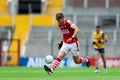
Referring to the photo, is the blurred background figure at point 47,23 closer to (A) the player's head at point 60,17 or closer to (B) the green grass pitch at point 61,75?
(B) the green grass pitch at point 61,75

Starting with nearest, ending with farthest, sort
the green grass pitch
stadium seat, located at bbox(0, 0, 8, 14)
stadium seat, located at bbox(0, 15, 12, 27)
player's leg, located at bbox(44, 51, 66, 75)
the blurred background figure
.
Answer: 1. player's leg, located at bbox(44, 51, 66, 75)
2. the green grass pitch
3. the blurred background figure
4. stadium seat, located at bbox(0, 15, 12, 27)
5. stadium seat, located at bbox(0, 0, 8, 14)

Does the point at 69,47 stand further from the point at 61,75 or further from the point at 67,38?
the point at 61,75

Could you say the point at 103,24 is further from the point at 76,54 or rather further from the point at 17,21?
the point at 76,54

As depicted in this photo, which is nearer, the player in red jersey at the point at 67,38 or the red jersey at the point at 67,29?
the player in red jersey at the point at 67,38

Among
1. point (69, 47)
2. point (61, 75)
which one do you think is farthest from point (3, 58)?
point (69, 47)

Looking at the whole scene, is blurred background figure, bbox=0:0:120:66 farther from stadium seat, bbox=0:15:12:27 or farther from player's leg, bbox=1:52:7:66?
player's leg, bbox=1:52:7:66

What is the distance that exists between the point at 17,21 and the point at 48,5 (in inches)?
118

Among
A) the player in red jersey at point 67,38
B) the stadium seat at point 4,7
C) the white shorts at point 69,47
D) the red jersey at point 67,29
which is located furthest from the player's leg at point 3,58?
the red jersey at point 67,29

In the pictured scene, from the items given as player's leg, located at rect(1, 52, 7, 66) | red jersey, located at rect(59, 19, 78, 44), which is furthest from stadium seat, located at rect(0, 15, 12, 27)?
red jersey, located at rect(59, 19, 78, 44)

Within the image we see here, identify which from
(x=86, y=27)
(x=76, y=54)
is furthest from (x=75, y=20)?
(x=76, y=54)

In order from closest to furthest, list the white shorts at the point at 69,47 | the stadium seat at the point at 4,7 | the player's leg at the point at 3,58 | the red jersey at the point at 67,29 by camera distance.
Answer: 1. the red jersey at the point at 67,29
2. the white shorts at the point at 69,47
3. the player's leg at the point at 3,58
4. the stadium seat at the point at 4,7

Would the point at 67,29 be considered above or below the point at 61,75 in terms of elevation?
above

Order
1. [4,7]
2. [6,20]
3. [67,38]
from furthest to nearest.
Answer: [4,7] → [6,20] → [67,38]

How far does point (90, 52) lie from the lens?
41.2 m
